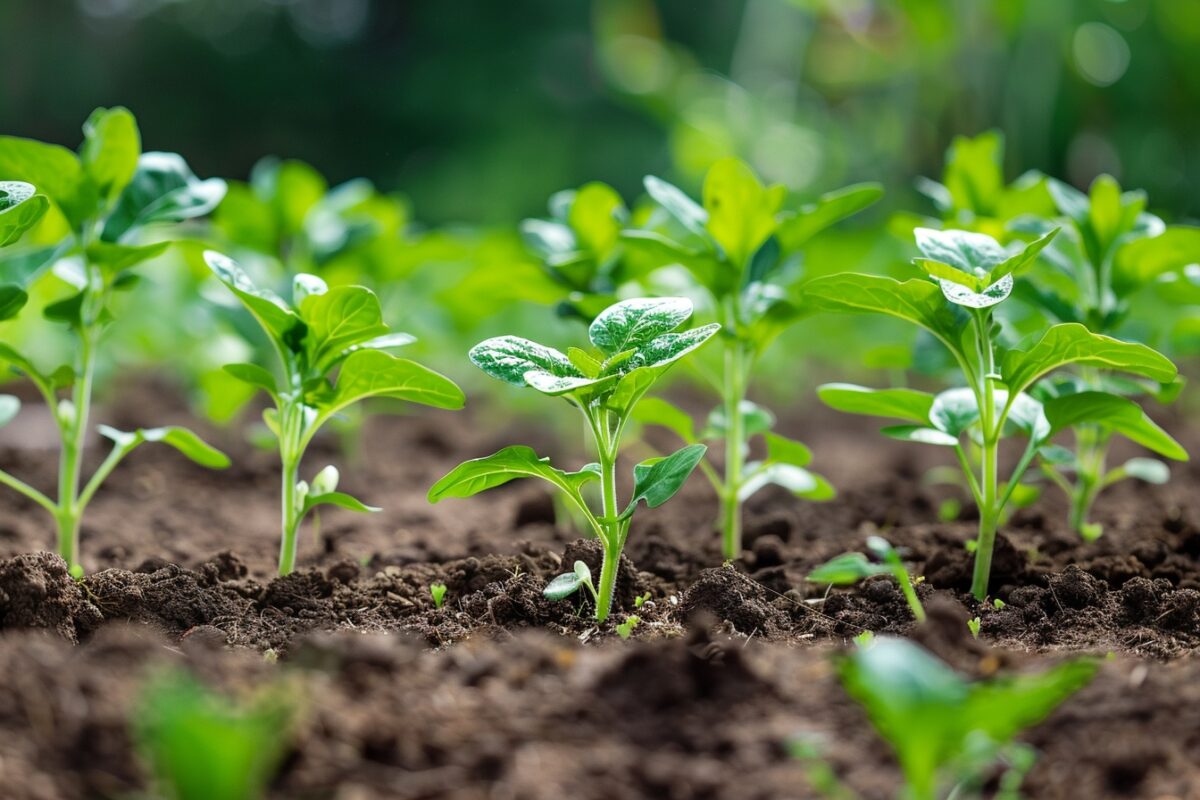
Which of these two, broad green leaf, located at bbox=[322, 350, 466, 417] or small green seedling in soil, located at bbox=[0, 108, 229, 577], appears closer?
broad green leaf, located at bbox=[322, 350, 466, 417]

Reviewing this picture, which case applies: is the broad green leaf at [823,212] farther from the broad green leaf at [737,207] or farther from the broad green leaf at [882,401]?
the broad green leaf at [882,401]

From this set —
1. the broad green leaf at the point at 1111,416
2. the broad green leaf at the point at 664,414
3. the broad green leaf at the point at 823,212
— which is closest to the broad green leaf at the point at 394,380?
the broad green leaf at the point at 664,414

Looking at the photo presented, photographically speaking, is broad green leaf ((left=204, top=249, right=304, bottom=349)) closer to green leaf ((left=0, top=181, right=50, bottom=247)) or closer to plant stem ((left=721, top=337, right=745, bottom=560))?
green leaf ((left=0, top=181, right=50, bottom=247))

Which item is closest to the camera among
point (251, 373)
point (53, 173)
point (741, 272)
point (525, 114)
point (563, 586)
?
point (563, 586)

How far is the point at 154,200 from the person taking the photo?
5.87 ft

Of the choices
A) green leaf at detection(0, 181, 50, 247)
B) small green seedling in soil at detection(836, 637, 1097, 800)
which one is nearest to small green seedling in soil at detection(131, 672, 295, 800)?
small green seedling in soil at detection(836, 637, 1097, 800)

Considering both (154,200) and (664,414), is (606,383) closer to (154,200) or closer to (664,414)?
(664,414)

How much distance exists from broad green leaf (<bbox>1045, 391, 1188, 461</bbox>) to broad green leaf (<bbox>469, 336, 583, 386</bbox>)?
724mm

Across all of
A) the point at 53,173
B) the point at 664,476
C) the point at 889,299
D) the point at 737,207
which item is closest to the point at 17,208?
the point at 53,173

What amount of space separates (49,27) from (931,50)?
796cm

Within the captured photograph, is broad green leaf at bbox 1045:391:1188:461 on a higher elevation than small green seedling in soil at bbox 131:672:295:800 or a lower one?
→ higher

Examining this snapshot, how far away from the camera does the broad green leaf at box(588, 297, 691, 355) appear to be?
137cm

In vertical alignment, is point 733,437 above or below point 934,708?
below

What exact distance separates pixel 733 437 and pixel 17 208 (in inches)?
44.5
